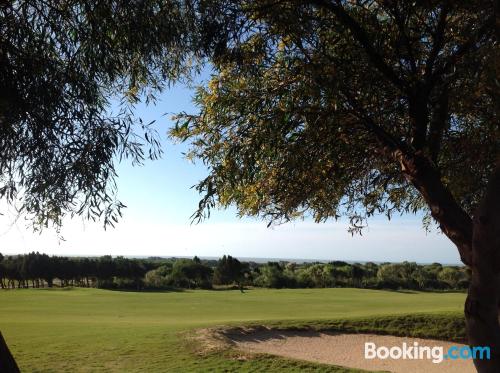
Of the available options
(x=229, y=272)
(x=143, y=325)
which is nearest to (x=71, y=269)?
(x=229, y=272)

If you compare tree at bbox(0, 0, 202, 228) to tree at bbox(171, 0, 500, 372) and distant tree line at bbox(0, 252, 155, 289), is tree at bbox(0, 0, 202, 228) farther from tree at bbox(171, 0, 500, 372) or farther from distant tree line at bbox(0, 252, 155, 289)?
distant tree line at bbox(0, 252, 155, 289)

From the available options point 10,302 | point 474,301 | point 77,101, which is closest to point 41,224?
point 77,101

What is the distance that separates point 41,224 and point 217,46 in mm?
3052

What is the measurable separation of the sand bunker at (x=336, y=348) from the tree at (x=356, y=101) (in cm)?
754

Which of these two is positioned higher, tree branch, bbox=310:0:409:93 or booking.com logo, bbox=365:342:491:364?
tree branch, bbox=310:0:409:93

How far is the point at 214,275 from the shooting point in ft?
168

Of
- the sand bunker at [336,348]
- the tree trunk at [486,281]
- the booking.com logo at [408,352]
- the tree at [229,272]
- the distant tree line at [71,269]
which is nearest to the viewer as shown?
the tree trunk at [486,281]

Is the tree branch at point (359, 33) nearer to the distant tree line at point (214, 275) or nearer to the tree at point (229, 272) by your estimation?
the distant tree line at point (214, 275)

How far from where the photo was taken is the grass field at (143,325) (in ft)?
36.6

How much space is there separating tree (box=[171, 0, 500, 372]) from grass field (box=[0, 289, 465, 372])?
5.55m

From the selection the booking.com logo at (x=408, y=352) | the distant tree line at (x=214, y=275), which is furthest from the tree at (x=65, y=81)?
the distant tree line at (x=214, y=275)

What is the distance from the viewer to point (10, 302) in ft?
107

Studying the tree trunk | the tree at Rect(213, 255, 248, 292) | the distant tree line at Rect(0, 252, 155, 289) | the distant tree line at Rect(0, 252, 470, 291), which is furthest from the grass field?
the distant tree line at Rect(0, 252, 155, 289)

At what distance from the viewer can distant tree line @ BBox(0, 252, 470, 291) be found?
4691 centimetres
